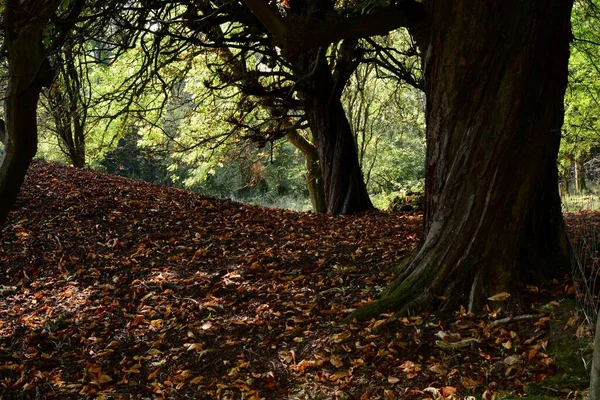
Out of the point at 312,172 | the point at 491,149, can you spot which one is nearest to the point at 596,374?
the point at 491,149

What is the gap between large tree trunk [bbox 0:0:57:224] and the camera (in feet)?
9.62

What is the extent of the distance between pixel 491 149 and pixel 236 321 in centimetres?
234

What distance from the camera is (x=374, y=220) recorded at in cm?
719

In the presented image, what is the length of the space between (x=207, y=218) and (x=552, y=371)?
194 inches

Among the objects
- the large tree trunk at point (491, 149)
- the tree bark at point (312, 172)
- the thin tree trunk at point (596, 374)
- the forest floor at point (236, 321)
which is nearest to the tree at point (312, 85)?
the forest floor at point (236, 321)

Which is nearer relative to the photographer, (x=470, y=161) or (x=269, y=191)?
(x=470, y=161)

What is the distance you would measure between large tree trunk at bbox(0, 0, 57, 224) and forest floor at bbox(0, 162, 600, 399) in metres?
1.49

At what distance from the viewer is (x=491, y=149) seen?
11.6ft

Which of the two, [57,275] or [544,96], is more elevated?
[544,96]

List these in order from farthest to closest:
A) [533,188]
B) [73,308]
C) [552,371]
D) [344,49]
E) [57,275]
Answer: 1. [344,49]
2. [57,275]
3. [73,308]
4. [533,188]
5. [552,371]

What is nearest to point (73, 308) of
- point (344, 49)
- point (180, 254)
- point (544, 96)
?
point (180, 254)

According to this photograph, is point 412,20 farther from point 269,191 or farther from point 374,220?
point 269,191

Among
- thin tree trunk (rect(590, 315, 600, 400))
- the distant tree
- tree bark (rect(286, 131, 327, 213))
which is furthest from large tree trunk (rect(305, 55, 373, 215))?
thin tree trunk (rect(590, 315, 600, 400))

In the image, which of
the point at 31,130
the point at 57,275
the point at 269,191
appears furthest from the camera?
the point at 269,191
